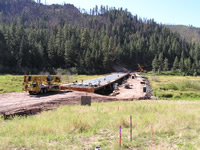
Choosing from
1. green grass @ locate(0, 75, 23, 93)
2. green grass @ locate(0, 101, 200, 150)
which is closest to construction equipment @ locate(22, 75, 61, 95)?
green grass @ locate(0, 75, 23, 93)

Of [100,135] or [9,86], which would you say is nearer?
[100,135]

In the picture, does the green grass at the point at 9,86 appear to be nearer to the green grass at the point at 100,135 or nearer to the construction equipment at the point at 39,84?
the construction equipment at the point at 39,84

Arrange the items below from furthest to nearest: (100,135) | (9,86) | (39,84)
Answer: (9,86) < (39,84) < (100,135)

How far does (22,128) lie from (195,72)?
107m

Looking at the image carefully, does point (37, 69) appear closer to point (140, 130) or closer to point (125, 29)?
point (140, 130)

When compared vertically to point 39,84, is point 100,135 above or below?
below

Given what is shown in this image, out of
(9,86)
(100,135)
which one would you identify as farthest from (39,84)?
(100,135)

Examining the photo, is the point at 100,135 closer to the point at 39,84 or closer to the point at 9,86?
the point at 39,84

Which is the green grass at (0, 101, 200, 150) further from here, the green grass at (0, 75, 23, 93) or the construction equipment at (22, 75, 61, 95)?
the green grass at (0, 75, 23, 93)

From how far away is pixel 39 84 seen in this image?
24344mm

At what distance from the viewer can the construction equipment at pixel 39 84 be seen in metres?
23.5

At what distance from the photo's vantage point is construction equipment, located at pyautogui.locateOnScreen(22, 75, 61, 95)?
77.2 feet

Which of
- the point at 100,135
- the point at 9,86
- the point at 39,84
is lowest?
the point at 9,86

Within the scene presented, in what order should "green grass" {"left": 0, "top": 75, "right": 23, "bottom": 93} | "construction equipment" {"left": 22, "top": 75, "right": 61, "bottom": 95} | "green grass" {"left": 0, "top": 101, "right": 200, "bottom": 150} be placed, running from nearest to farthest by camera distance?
"green grass" {"left": 0, "top": 101, "right": 200, "bottom": 150}, "construction equipment" {"left": 22, "top": 75, "right": 61, "bottom": 95}, "green grass" {"left": 0, "top": 75, "right": 23, "bottom": 93}
